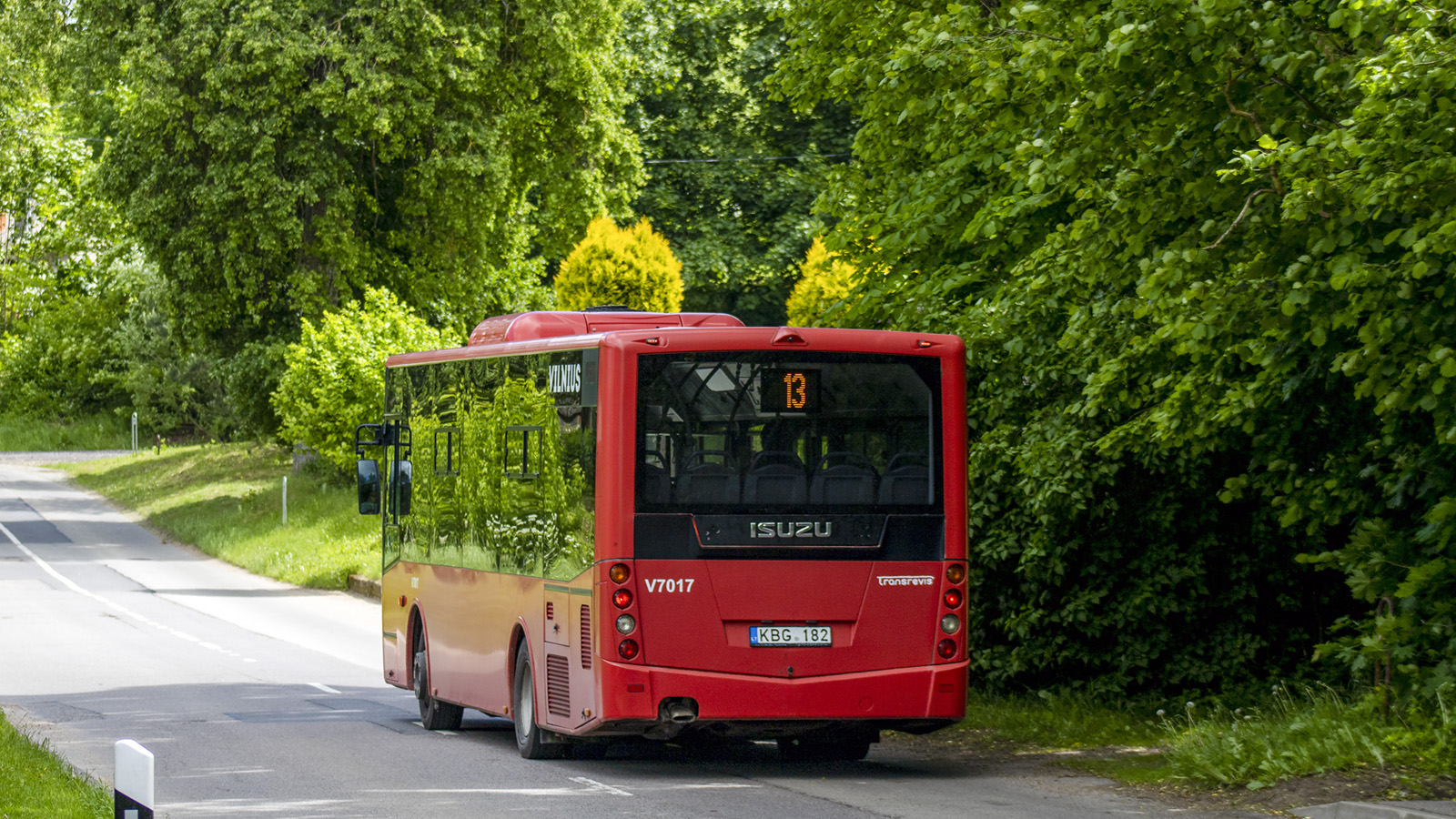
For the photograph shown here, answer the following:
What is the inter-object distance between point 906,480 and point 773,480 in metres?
0.84

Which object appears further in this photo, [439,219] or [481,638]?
[439,219]

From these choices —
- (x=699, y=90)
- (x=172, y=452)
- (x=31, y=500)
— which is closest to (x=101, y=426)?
(x=172, y=452)

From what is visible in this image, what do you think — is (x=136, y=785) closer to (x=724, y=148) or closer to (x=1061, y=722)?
(x=1061, y=722)

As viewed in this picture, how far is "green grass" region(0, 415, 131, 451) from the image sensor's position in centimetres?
6781

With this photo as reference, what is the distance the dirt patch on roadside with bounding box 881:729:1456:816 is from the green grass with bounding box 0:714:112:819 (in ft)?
18.3

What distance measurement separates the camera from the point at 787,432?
35.7 feet

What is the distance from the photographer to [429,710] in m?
14.5

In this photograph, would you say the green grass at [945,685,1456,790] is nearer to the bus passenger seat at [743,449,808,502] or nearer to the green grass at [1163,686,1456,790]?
the green grass at [1163,686,1456,790]

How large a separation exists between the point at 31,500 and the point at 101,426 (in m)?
22.4

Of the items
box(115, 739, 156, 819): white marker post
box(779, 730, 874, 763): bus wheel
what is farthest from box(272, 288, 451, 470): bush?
box(115, 739, 156, 819): white marker post

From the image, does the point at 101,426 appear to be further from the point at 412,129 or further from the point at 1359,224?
the point at 1359,224

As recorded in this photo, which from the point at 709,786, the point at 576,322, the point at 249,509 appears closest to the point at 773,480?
the point at 709,786

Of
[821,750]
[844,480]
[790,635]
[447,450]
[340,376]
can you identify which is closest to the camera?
[790,635]

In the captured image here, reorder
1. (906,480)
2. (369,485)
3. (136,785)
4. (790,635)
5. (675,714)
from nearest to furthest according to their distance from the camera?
(136,785)
(675,714)
(790,635)
(906,480)
(369,485)
